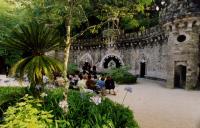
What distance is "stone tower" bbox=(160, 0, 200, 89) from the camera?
2545 centimetres

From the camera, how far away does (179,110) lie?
51.9 feet

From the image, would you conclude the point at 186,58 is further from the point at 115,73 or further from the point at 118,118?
the point at 118,118

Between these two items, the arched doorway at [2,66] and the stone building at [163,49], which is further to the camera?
the arched doorway at [2,66]

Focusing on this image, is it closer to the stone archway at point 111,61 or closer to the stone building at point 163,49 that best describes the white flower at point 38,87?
the stone building at point 163,49

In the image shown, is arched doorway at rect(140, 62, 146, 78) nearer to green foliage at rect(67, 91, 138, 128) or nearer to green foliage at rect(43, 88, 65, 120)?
green foliage at rect(43, 88, 65, 120)

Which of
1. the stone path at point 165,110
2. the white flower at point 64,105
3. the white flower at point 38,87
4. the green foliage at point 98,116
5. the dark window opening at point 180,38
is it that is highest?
the dark window opening at point 180,38

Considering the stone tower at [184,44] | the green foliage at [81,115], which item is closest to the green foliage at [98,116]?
the green foliage at [81,115]

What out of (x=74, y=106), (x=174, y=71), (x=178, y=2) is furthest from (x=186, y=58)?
(x=74, y=106)

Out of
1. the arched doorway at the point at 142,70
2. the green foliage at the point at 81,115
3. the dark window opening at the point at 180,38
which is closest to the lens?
the green foliage at the point at 81,115

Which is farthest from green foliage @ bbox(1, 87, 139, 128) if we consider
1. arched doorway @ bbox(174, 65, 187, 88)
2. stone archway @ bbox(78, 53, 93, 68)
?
stone archway @ bbox(78, 53, 93, 68)

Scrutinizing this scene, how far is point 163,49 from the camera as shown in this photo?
105 feet

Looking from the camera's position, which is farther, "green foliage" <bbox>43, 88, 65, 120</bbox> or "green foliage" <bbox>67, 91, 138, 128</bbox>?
"green foliage" <bbox>43, 88, 65, 120</bbox>

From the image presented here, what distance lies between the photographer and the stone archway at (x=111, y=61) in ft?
136

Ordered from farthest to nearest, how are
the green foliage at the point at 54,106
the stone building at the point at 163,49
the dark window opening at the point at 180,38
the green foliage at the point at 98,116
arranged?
the dark window opening at the point at 180,38, the stone building at the point at 163,49, the green foliage at the point at 54,106, the green foliage at the point at 98,116
